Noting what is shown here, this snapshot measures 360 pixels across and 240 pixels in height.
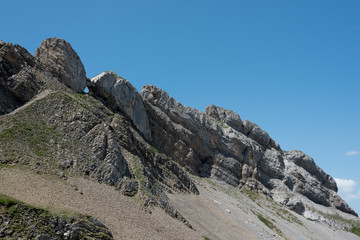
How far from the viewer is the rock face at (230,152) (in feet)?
238

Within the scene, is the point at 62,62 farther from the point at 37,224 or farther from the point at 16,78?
the point at 37,224

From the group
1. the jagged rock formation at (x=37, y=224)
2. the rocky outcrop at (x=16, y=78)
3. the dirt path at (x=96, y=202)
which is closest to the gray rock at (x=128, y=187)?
the dirt path at (x=96, y=202)

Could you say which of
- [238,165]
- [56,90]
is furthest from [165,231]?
[238,165]

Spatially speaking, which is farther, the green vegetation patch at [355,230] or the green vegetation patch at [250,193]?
the green vegetation patch at [355,230]

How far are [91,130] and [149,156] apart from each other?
14332 millimetres

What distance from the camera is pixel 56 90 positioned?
45.1 metres

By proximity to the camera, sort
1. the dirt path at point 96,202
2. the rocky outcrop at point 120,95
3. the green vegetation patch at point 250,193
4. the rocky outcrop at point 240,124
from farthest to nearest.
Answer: the rocky outcrop at point 240,124, the green vegetation patch at point 250,193, the rocky outcrop at point 120,95, the dirt path at point 96,202

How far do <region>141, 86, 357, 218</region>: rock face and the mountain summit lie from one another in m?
0.30

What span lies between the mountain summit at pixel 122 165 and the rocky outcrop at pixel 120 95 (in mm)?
219

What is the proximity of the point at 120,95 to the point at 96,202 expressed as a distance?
3321 centimetres

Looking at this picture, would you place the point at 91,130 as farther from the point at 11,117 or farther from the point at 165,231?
the point at 165,231

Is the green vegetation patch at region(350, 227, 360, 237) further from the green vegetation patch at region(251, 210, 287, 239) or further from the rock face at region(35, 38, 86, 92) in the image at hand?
the rock face at region(35, 38, 86, 92)

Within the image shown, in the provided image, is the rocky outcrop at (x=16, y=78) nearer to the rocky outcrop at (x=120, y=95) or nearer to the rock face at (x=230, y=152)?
the rocky outcrop at (x=120, y=95)

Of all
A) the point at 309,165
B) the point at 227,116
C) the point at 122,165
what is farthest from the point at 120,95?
the point at 309,165
